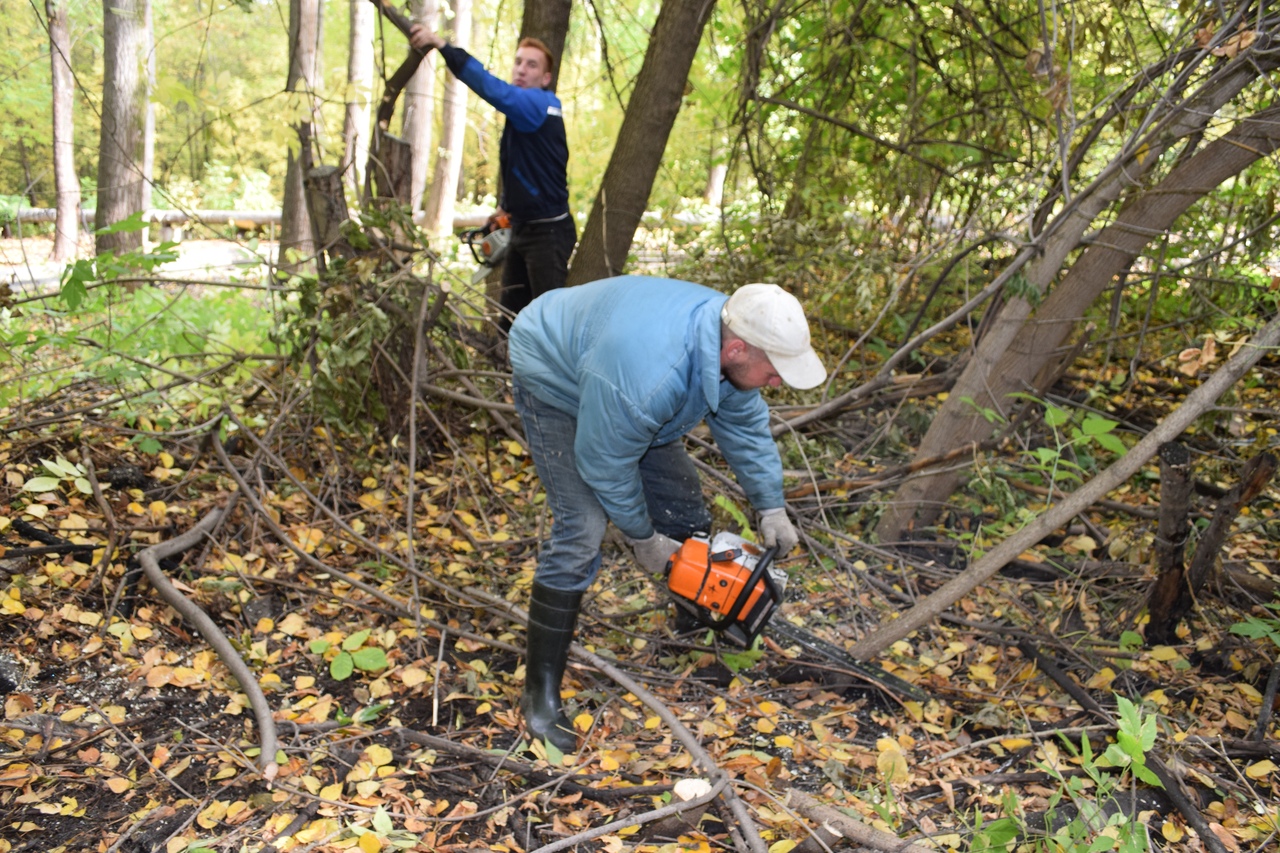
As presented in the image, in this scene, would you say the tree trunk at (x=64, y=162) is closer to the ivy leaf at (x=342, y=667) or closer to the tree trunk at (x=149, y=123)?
the tree trunk at (x=149, y=123)

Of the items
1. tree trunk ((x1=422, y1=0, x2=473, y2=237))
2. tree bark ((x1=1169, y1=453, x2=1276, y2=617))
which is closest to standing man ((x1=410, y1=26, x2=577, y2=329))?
tree bark ((x1=1169, y1=453, x2=1276, y2=617))

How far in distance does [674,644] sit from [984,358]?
1.90 metres

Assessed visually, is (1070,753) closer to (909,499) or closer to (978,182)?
(909,499)

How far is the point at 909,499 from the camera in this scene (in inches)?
167

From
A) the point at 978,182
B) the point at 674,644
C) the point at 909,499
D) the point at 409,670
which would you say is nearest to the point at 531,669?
the point at 409,670

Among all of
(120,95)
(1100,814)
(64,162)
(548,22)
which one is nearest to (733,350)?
(1100,814)

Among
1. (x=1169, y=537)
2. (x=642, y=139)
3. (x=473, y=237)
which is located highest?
(x=642, y=139)

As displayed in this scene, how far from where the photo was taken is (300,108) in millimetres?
Answer: 4062

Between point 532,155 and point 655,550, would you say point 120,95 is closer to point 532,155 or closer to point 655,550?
point 532,155

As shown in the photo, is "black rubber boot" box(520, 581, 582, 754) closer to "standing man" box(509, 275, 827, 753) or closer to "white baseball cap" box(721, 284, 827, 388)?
"standing man" box(509, 275, 827, 753)

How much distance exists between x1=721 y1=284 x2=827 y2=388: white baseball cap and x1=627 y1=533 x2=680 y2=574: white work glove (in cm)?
79

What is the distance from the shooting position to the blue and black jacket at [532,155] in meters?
4.33

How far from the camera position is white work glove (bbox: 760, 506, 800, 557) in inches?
117

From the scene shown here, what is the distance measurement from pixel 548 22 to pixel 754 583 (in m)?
3.58
